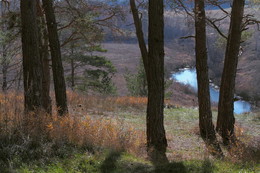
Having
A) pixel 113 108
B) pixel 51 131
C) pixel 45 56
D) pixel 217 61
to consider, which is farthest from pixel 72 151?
pixel 217 61

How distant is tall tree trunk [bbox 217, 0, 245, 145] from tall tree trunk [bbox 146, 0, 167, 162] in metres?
2.83

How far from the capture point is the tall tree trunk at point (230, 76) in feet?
28.4

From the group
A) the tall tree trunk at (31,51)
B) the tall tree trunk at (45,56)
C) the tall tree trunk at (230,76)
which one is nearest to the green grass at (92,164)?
the tall tree trunk at (31,51)

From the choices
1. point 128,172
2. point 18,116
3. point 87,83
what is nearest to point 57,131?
point 18,116

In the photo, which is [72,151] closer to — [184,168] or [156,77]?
[184,168]

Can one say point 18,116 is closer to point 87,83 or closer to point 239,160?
point 239,160

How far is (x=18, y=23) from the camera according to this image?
8445 millimetres

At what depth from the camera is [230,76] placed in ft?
29.5

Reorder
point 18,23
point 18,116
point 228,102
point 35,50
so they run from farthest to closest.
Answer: point 228,102
point 18,23
point 35,50
point 18,116

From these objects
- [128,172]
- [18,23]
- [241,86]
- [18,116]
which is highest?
[18,23]

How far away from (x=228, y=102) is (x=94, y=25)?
202 inches

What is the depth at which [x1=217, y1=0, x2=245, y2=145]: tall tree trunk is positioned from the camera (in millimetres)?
8656

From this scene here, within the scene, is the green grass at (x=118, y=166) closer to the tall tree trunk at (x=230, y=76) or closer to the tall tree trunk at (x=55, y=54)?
the tall tree trunk at (x=55, y=54)

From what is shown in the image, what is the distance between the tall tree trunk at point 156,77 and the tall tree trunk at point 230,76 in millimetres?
2827
